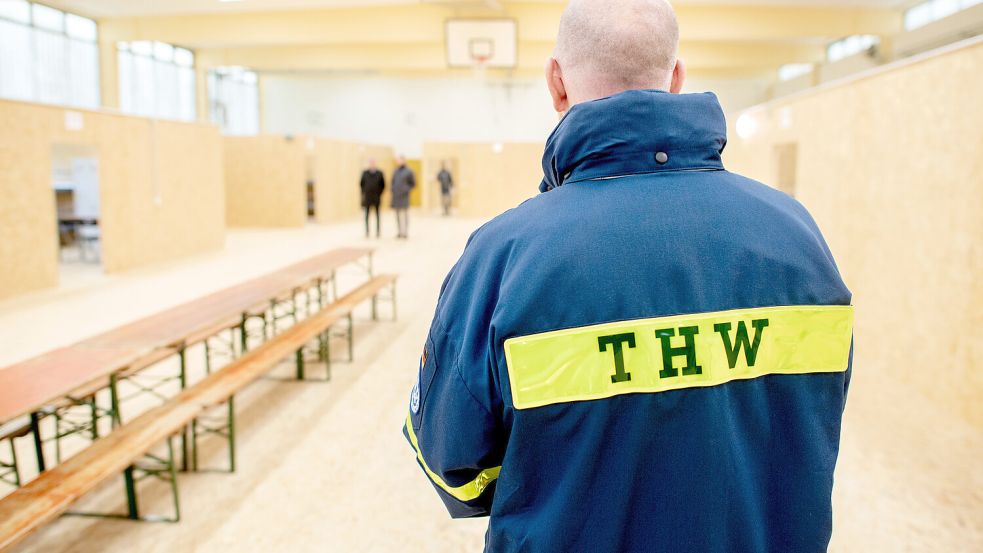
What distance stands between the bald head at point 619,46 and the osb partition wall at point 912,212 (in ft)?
13.1

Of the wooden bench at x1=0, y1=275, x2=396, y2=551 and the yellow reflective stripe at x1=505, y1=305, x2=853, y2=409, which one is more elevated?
the yellow reflective stripe at x1=505, y1=305, x2=853, y2=409

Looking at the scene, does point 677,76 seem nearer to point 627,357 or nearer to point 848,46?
point 627,357

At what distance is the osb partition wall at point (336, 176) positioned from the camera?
17.4 metres

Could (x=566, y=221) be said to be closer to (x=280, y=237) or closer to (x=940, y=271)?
(x=940, y=271)

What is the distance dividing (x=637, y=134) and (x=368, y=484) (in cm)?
293

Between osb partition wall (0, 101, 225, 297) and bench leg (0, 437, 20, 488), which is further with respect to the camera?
osb partition wall (0, 101, 225, 297)

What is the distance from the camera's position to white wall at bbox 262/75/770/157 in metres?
23.0

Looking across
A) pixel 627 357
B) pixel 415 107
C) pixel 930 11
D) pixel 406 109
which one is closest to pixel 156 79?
pixel 406 109

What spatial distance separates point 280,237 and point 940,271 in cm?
1182

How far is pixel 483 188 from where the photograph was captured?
63.5 feet

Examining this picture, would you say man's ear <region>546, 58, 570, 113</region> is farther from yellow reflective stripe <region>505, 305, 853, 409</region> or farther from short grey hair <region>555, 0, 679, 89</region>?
yellow reflective stripe <region>505, 305, 853, 409</region>

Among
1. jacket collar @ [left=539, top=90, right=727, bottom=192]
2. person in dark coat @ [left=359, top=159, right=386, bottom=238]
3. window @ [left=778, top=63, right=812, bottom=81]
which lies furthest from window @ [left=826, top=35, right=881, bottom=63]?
jacket collar @ [left=539, top=90, right=727, bottom=192]

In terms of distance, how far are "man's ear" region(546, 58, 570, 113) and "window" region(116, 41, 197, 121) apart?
53.3 feet

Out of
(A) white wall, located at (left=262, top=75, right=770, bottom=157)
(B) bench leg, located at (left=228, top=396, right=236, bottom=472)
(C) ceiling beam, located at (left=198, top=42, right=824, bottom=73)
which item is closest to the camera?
(B) bench leg, located at (left=228, top=396, right=236, bottom=472)
